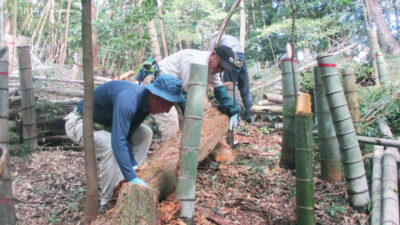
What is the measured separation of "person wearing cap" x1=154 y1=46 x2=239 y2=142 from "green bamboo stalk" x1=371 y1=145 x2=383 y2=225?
174 cm

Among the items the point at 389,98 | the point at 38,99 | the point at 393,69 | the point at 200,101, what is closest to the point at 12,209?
the point at 200,101

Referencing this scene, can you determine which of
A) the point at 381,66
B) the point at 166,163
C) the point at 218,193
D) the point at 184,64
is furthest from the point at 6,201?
the point at 381,66

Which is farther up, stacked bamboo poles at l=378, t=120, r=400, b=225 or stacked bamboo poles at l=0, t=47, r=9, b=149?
stacked bamboo poles at l=0, t=47, r=9, b=149

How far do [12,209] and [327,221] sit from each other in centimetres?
290

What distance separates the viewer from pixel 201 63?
3.61m

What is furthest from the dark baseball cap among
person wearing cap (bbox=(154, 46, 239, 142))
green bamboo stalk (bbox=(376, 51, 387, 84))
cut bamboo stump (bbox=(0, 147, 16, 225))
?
green bamboo stalk (bbox=(376, 51, 387, 84))

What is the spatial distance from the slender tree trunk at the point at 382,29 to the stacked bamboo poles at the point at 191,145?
9290 millimetres

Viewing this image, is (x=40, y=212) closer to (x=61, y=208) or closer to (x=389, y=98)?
(x=61, y=208)

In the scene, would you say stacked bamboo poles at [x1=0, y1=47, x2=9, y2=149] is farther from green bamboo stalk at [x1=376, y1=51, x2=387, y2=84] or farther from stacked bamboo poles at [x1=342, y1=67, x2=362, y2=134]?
green bamboo stalk at [x1=376, y1=51, x2=387, y2=84]

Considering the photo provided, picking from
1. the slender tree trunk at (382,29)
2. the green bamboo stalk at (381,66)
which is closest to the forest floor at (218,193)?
the green bamboo stalk at (381,66)

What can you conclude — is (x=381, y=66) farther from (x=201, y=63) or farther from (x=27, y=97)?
(x=27, y=97)

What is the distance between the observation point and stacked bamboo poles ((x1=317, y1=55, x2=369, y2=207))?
11.0ft

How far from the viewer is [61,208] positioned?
3453mm

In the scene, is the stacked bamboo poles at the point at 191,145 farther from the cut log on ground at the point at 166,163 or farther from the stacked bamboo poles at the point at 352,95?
the stacked bamboo poles at the point at 352,95
